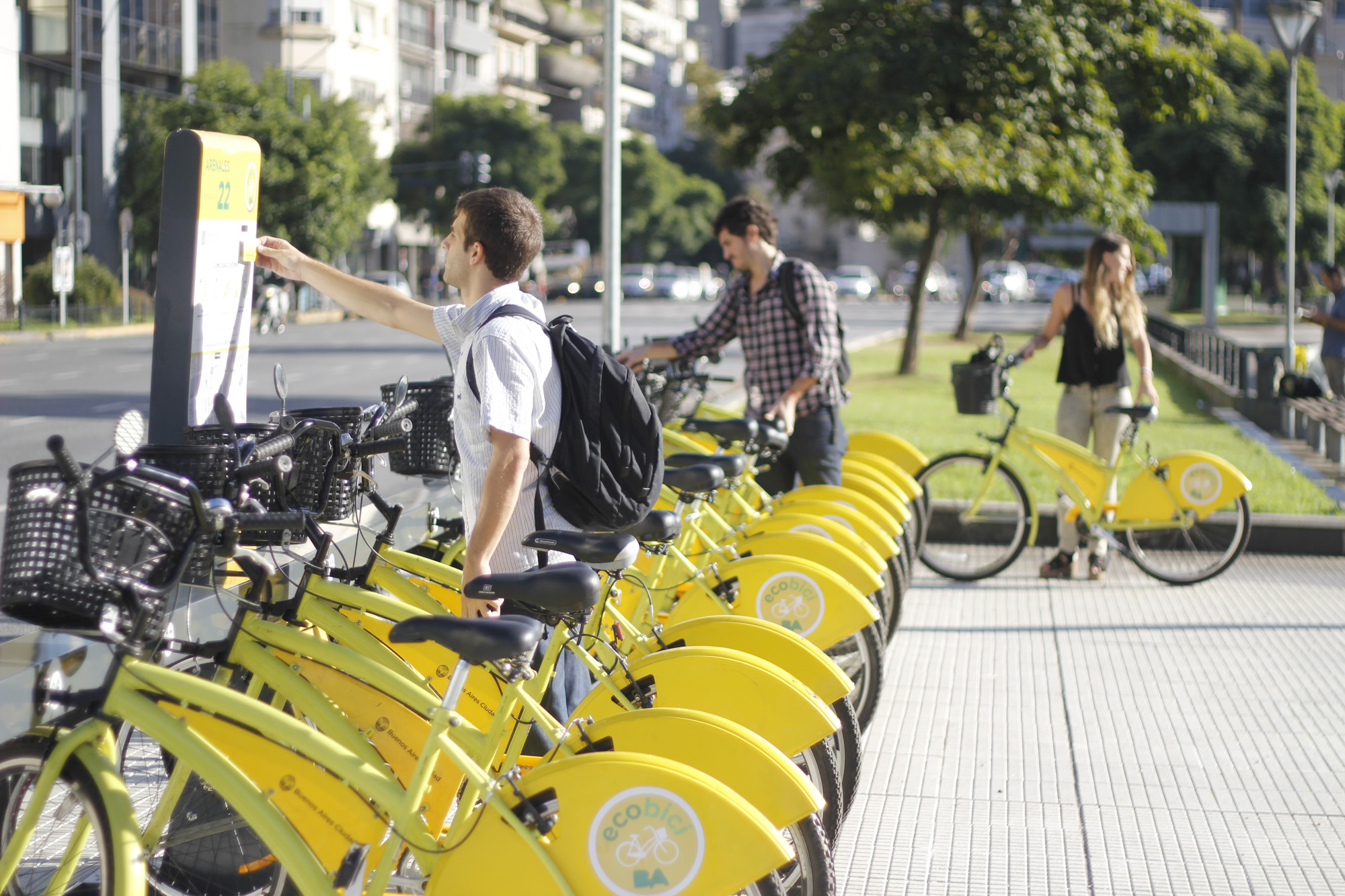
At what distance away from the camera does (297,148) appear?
41.5 meters

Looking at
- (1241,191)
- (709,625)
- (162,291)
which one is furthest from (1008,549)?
(1241,191)

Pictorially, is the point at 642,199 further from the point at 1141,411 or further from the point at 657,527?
the point at 657,527

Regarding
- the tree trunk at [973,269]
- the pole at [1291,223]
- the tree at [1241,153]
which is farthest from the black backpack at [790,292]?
the tree at [1241,153]

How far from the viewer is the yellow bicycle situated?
739cm

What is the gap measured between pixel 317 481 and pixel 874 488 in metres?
3.28

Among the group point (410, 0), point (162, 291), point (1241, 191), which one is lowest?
point (162, 291)

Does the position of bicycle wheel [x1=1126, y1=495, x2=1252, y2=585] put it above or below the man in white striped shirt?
below

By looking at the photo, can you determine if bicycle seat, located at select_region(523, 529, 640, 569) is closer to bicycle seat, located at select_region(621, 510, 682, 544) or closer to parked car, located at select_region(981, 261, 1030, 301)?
bicycle seat, located at select_region(621, 510, 682, 544)

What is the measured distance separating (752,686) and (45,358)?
1872cm

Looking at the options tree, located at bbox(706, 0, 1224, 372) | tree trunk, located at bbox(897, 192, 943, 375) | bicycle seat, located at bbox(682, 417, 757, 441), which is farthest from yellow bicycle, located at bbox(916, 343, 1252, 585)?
tree trunk, located at bbox(897, 192, 943, 375)

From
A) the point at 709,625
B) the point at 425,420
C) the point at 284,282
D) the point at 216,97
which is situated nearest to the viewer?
the point at 709,625

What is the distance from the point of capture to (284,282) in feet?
114

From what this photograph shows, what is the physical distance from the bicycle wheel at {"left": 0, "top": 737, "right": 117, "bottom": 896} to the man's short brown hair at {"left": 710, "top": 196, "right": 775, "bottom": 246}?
160 inches

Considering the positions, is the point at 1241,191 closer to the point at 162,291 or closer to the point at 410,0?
the point at 410,0
